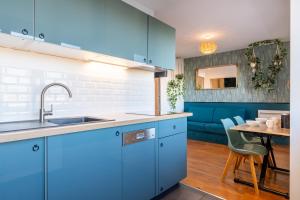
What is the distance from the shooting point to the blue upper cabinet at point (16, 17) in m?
1.09

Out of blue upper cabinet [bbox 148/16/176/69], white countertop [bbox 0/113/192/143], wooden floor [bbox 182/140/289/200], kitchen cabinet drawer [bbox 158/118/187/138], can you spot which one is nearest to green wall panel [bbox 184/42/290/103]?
wooden floor [bbox 182/140/289/200]

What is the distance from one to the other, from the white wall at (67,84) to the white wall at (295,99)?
1631 millimetres

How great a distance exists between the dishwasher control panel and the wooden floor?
1.02 meters

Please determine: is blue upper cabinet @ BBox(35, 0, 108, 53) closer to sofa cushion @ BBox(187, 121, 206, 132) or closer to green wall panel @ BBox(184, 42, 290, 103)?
sofa cushion @ BBox(187, 121, 206, 132)

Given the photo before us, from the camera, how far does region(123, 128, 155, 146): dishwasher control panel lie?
5.14ft

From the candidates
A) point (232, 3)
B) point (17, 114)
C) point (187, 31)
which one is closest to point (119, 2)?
point (17, 114)

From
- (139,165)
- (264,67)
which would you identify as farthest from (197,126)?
(139,165)

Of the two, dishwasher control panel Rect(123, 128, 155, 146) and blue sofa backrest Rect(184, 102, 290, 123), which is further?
blue sofa backrest Rect(184, 102, 290, 123)

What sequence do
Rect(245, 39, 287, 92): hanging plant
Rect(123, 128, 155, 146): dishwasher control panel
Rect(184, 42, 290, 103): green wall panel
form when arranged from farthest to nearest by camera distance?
Rect(184, 42, 290, 103): green wall panel < Rect(245, 39, 287, 92): hanging plant < Rect(123, 128, 155, 146): dishwasher control panel

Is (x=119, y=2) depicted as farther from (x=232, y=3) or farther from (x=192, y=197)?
(x=192, y=197)

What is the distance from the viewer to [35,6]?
122 centimetres

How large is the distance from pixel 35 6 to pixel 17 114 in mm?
800

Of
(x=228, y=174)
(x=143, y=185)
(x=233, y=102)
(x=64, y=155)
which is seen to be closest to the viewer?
(x=64, y=155)

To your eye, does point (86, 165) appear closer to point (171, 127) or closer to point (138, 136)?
point (138, 136)
